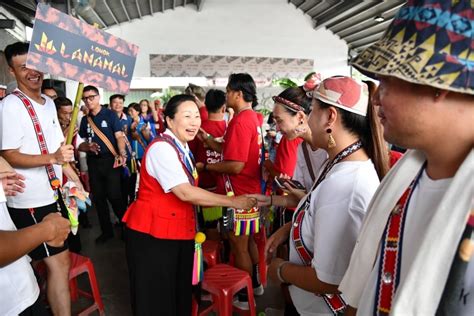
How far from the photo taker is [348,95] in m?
1.09

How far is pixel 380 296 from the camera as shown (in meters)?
0.72

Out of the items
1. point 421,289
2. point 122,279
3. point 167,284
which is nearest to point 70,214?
point 167,284

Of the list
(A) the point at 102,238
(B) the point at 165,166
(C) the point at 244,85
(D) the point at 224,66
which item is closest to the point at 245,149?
(C) the point at 244,85

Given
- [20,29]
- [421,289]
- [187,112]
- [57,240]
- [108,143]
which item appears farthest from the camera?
[20,29]

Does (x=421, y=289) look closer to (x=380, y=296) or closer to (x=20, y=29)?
(x=380, y=296)

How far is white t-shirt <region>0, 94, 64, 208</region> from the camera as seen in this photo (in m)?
1.83

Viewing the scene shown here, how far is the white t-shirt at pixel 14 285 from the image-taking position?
111cm

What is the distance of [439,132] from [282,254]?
2226 mm

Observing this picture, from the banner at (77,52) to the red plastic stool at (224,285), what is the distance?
120cm

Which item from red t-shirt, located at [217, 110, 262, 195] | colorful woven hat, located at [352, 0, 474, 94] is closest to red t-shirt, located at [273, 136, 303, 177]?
red t-shirt, located at [217, 110, 262, 195]

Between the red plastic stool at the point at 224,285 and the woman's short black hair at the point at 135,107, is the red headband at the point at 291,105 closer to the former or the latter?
the red plastic stool at the point at 224,285

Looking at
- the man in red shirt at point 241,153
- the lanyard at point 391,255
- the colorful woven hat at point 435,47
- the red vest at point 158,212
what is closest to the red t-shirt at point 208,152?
the man in red shirt at point 241,153

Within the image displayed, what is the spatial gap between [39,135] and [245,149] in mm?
1243

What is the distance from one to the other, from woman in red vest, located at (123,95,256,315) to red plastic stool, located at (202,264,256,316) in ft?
0.48
